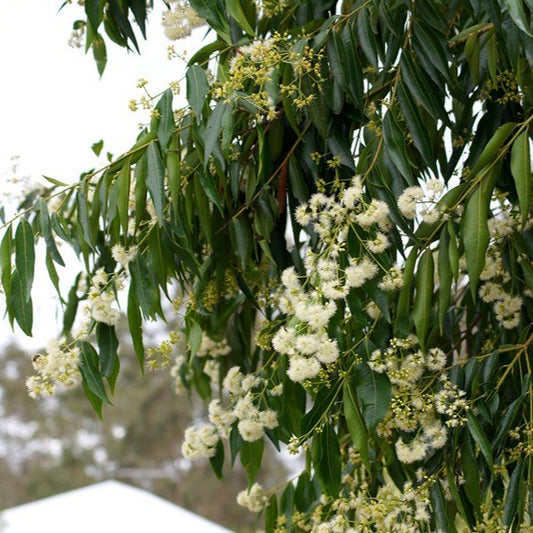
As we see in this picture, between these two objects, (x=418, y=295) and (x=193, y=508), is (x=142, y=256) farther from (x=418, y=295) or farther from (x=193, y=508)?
(x=193, y=508)

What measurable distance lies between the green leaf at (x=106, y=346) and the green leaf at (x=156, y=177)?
22cm

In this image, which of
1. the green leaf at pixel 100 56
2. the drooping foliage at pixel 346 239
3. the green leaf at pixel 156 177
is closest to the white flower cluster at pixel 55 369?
the drooping foliage at pixel 346 239

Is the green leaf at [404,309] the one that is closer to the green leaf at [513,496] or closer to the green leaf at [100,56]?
the green leaf at [513,496]

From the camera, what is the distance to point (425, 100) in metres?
1.42

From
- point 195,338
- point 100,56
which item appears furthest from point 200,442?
point 100,56

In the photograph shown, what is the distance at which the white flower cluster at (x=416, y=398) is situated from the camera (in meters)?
1.34

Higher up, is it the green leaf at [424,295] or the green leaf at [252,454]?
Answer: the green leaf at [424,295]

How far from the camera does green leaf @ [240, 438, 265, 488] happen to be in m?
1.61

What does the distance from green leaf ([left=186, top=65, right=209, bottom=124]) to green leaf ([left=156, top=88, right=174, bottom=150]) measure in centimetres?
5

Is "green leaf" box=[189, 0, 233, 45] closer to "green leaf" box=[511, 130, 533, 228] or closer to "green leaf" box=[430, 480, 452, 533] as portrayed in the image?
"green leaf" box=[511, 130, 533, 228]

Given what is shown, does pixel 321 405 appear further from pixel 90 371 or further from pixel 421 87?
pixel 421 87

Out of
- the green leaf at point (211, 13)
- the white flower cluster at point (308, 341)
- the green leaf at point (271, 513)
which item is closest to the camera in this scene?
the white flower cluster at point (308, 341)

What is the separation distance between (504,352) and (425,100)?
18.0 inches

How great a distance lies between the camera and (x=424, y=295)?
52.6 inches
